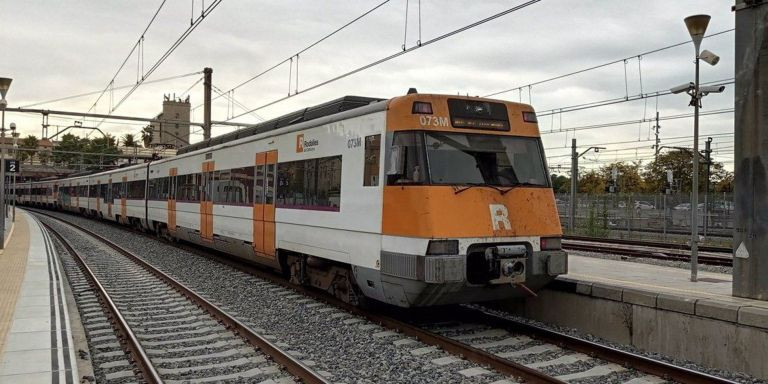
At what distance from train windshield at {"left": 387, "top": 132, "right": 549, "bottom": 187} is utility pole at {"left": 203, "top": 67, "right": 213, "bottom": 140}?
718 inches

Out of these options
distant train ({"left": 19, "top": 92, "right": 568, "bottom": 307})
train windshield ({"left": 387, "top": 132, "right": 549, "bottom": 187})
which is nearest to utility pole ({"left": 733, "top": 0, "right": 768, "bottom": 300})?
distant train ({"left": 19, "top": 92, "right": 568, "bottom": 307})

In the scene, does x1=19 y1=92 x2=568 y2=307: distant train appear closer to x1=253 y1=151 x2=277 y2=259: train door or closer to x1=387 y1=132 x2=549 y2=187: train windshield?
x1=387 y1=132 x2=549 y2=187: train windshield

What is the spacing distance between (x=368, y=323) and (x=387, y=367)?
80.7 inches

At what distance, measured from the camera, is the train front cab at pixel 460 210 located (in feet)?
24.0

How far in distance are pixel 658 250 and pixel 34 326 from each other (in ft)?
53.5

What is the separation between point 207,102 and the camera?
25.7 m

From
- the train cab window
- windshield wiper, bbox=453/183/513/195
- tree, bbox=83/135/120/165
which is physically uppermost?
tree, bbox=83/135/120/165

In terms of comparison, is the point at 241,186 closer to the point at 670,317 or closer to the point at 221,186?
A: the point at 221,186

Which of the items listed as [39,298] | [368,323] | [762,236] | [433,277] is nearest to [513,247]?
[433,277]

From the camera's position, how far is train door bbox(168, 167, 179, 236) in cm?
1902

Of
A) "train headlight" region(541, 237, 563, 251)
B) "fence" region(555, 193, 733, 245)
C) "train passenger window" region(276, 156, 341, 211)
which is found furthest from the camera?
"fence" region(555, 193, 733, 245)

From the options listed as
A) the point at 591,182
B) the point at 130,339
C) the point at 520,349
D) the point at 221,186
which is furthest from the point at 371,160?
the point at 591,182

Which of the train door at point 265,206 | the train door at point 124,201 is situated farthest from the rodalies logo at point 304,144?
the train door at point 124,201

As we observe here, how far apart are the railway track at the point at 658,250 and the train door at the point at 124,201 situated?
18.4 meters
